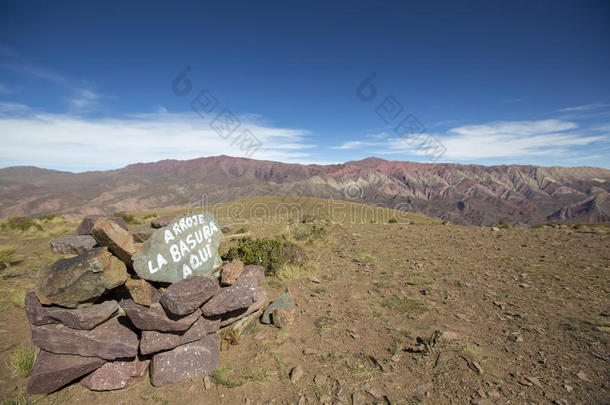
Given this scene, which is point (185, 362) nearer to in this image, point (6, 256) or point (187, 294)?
point (187, 294)

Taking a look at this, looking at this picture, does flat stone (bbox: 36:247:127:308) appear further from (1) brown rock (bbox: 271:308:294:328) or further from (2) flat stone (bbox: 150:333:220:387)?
(1) brown rock (bbox: 271:308:294:328)

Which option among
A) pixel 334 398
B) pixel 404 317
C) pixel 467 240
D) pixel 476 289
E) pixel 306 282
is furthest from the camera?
pixel 467 240

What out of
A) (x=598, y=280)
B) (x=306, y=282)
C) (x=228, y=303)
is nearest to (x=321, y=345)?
(x=228, y=303)

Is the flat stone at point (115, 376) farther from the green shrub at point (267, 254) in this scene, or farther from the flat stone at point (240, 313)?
the green shrub at point (267, 254)

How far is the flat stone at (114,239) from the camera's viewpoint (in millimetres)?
4336

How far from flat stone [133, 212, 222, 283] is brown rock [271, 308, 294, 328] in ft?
5.34

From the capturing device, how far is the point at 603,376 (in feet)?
13.3

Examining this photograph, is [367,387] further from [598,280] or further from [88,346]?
[598,280]

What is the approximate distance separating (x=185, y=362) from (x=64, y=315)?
2086mm

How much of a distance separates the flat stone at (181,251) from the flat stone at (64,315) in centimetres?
86

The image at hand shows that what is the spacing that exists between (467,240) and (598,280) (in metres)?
5.95

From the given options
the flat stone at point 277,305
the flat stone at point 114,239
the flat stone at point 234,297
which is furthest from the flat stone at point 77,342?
the flat stone at point 277,305

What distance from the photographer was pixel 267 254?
9.06 meters

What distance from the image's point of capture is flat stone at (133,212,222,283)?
15.6 feet
